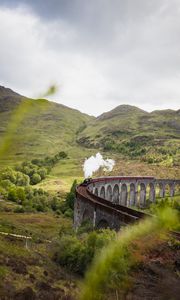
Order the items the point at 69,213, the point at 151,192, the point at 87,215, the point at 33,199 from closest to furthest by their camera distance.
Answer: the point at 87,215 < the point at 69,213 < the point at 33,199 < the point at 151,192

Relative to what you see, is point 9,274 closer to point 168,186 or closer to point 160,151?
point 168,186

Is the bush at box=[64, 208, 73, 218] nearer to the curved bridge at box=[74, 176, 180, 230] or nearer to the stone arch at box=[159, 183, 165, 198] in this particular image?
the curved bridge at box=[74, 176, 180, 230]

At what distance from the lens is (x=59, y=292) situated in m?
20.4

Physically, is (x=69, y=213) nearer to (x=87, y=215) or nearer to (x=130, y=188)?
(x=130, y=188)

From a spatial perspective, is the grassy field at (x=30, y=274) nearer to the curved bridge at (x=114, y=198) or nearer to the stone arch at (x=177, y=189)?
the curved bridge at (x=114, y=198)

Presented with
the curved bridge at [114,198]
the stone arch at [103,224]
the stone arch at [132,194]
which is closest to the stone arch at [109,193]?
the curved bridge at [114,198]

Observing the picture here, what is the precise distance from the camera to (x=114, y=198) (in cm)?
7269

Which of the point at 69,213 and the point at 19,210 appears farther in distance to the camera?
the point at 69,213

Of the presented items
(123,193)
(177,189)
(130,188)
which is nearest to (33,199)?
(123,193)

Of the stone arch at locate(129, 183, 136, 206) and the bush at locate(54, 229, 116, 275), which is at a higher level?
the bush at locate(54, 229, 116, 275)

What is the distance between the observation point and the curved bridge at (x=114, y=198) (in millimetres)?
30156

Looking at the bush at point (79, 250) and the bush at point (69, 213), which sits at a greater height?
the bush at point (79, 250)

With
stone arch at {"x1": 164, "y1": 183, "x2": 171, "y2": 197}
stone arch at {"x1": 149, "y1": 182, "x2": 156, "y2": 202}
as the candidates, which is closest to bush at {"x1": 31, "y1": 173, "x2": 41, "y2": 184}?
stone arch at {"x1": 149, "y1": 182, "x2": 156, "y2": 202}

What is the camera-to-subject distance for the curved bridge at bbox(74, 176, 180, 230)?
30.2 m
